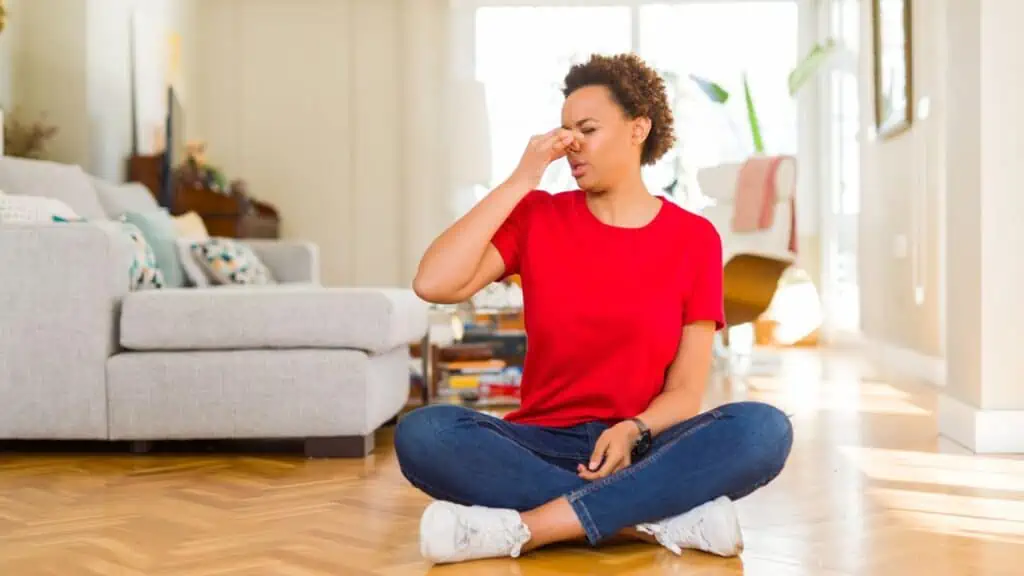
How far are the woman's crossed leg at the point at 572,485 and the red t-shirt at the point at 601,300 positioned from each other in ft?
0.41

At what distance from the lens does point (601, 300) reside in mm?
2092

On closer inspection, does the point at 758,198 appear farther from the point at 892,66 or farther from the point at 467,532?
the point at 467,532

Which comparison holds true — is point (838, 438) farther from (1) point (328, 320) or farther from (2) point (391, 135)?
(2) point (391, 135)

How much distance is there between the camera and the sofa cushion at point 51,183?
3.94 metres

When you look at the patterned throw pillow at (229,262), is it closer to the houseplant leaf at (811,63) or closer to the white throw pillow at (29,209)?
the white throw pillow at (29,209)

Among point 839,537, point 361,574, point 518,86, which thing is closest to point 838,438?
point 839,537

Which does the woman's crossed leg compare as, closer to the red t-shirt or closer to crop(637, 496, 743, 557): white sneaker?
crop(637, 496, 743, 557): white sneaker

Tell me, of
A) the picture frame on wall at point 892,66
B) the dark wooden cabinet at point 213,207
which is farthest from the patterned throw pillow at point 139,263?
the picture frame on wall at point 892,66

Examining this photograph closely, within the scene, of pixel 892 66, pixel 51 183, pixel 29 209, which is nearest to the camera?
pixel 29 209

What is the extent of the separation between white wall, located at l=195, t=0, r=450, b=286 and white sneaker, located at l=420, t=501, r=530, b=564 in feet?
20.3

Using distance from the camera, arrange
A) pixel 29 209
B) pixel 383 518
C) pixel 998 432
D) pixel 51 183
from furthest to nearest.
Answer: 1. pixel 51 183
2. pixel 29 209
3. pixel 998 432
4. pixel 383 518

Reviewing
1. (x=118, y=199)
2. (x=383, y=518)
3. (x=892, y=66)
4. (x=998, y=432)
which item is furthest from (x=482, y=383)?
(x=892, y=66)

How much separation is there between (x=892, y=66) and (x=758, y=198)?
0.89 m

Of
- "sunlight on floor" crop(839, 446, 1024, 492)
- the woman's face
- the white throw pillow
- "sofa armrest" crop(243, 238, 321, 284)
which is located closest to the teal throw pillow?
the white throw pillow
